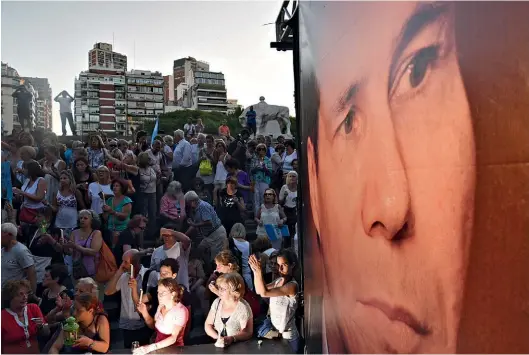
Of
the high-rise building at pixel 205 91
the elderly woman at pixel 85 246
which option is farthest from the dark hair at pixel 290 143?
the elderly woman at pixel 85 246

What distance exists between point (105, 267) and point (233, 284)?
4.51ft

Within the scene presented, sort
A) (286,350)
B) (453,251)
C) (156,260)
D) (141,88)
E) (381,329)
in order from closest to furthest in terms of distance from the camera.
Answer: (453,251) < (381,329) < (286,350) < (156,260) < (141,88)

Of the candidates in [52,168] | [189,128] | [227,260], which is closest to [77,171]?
[52,168]

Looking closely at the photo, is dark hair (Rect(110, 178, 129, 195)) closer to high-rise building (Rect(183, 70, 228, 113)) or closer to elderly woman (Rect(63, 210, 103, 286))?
elderly woman (Rect(63, 210, 103, 286))

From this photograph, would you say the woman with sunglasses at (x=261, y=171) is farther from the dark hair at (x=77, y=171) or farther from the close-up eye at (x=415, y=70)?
the close-up eye at (x=415, y=70)

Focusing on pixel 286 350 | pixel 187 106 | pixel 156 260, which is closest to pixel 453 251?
pixel 286 350

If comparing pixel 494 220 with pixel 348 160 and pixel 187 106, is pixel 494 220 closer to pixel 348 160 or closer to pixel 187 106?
pixel 348 160

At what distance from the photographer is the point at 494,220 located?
1124 mm

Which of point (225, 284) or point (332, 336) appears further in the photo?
point (225, 284)

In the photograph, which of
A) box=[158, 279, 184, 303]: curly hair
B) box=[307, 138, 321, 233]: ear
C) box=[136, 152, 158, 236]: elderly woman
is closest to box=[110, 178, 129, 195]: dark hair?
box=[136, 152, 158, 236]: elderly woman

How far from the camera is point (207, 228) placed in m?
5.11

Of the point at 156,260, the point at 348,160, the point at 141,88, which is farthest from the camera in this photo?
the point at 141,88

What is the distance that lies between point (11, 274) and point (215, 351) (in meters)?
1.88

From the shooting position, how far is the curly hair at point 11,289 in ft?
12.5
